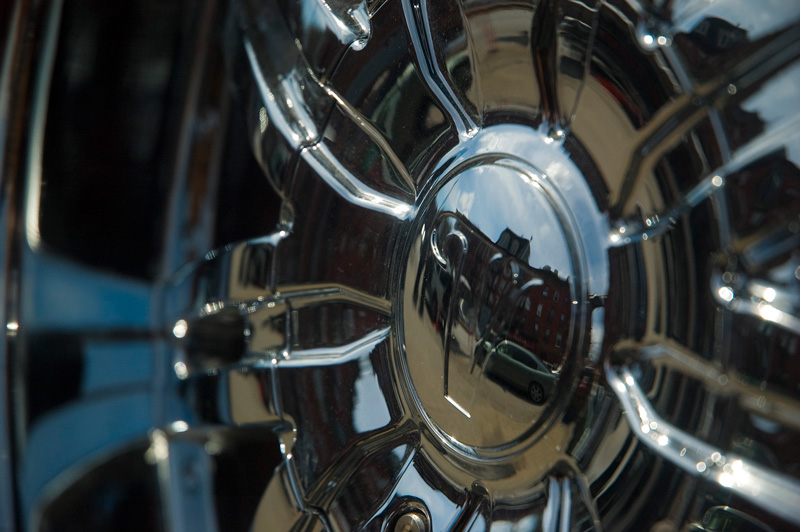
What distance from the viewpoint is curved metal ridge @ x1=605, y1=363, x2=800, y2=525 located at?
0.37 meters

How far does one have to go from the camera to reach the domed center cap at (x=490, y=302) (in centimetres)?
42

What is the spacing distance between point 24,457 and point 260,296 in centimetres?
23

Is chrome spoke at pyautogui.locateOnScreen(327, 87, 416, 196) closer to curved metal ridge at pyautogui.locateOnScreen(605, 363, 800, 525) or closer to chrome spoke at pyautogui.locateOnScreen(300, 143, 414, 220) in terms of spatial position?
chrome spoke at pyautogui.locateOnScreen(300, 143, 414, 220)

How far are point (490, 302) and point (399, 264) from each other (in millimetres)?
78

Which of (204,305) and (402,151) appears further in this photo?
(204,305)

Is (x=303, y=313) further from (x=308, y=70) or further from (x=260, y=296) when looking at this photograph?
(x=308, y=70)

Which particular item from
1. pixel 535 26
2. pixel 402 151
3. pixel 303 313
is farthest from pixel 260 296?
pixel 535 26

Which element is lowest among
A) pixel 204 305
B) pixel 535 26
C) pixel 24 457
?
pixel 24 457

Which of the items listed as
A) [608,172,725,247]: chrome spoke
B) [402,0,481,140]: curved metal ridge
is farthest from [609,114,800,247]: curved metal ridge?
[402,0,481,140]: curved metal ridge

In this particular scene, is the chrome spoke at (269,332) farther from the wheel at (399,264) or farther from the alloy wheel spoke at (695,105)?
the alloy wheel spoke at (695,105)

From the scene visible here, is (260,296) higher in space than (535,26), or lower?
lower

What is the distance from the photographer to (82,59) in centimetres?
60

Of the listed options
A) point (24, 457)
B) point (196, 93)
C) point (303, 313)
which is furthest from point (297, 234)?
point (24, 457)

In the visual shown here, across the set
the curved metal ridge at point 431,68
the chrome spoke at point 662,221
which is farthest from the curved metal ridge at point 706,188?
the curved metal ridge at point 431,68
